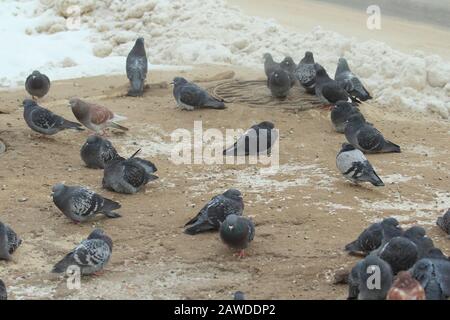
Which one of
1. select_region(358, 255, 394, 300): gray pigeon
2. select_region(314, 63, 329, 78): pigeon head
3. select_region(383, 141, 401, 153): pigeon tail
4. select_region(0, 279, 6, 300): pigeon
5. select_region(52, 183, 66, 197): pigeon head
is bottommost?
select_region(383, 141, 401, 153): pigeon tail

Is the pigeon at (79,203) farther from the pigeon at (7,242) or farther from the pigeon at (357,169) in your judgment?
the pigeon at (357,169)

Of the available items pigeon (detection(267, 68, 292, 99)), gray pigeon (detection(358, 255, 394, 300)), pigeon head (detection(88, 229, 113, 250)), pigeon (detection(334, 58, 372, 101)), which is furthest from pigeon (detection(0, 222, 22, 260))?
pigeon (detection(334, 58, 372, 101))

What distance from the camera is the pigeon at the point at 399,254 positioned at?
680 centimetres

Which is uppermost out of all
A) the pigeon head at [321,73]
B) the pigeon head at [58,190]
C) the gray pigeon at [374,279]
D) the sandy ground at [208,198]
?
the pigeon head at [321,73]

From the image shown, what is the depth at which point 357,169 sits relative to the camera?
9297mm

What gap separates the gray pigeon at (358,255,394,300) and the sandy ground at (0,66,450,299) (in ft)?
1.89

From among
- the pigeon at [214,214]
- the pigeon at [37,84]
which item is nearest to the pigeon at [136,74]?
the pigeon at [37,84]

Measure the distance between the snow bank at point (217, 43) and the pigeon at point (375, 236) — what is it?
539 cm

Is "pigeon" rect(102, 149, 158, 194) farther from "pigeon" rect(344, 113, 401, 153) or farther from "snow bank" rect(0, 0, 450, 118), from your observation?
"snow bank" rect(0, 0, 450, 118)

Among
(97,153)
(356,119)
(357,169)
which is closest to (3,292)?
(97,153)

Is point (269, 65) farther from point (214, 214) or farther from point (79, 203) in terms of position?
point (79, 203)

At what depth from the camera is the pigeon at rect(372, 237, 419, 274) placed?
680 centimetres

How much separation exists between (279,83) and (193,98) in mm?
1205

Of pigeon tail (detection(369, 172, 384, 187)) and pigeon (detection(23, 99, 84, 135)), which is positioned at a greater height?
pigeon (detection(23, 99, 84, 135))
